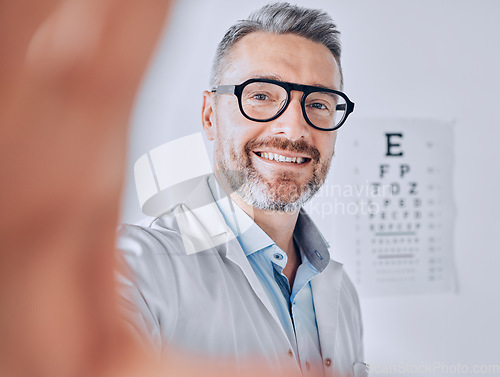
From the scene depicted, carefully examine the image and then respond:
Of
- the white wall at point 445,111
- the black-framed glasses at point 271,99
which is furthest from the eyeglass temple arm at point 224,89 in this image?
the white wall at point 445,111

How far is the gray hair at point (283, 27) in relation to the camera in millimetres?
903

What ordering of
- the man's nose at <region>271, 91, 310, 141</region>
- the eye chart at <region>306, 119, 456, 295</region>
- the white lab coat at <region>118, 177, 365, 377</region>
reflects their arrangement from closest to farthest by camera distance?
the white lab coat at <region>118, 177, 365, 377</region>, the man's nose at <region>271, 91, 310, 141</region>, the eye chart at <region>306, 119, 456, 295</region>

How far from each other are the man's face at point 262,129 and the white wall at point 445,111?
5.2 inches

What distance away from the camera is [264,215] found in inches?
36.7

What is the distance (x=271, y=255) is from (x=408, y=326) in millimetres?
410

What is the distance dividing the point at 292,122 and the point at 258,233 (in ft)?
0.71

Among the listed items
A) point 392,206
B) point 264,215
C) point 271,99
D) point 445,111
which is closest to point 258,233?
point 264,215

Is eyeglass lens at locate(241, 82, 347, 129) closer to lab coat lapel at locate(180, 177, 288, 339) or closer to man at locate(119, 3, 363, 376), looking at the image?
man at locate(119, 3, 363, 376)

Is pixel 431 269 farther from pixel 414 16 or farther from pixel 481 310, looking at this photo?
pixel 414 16

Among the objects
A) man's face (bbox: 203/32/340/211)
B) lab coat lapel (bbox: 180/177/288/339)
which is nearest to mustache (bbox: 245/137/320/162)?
man's face (bbox: 203/32/340/211)

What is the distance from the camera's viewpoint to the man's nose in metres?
0.87

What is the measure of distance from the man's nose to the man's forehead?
0.05 metres

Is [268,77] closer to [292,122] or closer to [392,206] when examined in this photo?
[292,122]

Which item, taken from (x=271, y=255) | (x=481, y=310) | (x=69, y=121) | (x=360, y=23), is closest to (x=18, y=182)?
(x=69, y=121)
